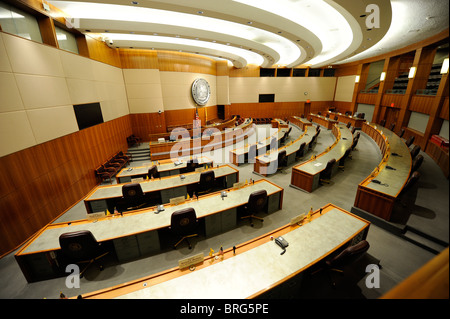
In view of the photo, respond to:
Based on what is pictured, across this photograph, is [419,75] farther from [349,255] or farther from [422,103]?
[349,255]

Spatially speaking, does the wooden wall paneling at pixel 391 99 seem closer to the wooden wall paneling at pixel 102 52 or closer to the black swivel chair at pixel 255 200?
the black swivel chair at pixel 255 200

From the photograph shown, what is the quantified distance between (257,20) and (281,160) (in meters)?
4.82

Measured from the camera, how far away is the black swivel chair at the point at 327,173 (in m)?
6.03

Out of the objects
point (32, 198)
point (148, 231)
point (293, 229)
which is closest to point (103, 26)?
point (32, 198)

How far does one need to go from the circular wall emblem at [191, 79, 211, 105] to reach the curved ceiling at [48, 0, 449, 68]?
339 centimetres

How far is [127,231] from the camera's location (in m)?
3.63

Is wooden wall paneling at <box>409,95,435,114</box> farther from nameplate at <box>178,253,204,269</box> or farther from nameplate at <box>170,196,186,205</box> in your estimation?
nameplate at <box>178,253,204,269</box>

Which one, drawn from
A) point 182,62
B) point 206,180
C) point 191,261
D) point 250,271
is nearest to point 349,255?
point 250,271

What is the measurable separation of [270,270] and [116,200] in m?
4.18

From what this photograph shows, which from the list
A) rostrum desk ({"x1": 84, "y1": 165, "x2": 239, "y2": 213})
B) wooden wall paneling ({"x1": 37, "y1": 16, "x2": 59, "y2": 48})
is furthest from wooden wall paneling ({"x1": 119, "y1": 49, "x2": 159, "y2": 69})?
rostrum desk ({"x1": 84, "y1": 165, "x2": 239, "y2": 213})

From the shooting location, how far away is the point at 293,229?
→ 11.2ft

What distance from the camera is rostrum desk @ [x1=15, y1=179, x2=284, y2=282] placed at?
Answer: 11.2 ft

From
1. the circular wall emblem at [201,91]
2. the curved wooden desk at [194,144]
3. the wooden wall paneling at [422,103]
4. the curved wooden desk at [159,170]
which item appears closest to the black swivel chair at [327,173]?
the curved wooden desk at [159,170]

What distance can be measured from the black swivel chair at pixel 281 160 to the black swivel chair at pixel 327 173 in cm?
138
